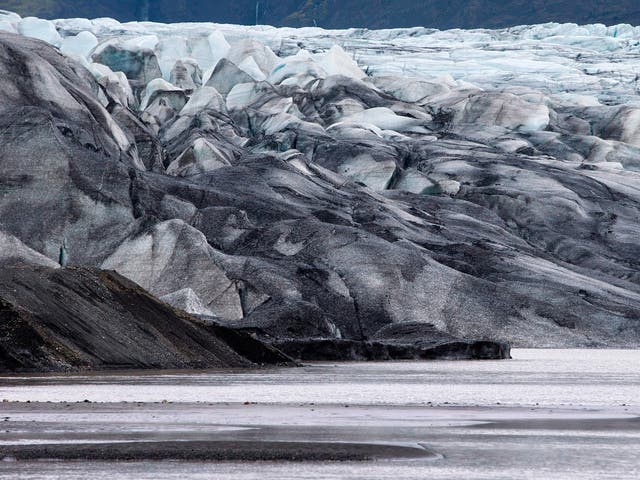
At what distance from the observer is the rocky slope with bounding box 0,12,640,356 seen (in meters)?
93.1

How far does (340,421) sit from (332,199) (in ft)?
307

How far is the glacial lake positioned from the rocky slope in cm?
3434

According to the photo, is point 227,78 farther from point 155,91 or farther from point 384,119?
point 384,119

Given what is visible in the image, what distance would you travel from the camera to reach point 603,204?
144 metres

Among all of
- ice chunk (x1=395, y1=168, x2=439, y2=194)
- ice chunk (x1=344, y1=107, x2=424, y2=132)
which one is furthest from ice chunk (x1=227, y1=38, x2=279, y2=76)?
ice chunk (x1=395, y1=168, x2=439, y2=194)

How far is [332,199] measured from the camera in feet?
389

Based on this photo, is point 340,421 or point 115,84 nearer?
point 340,421

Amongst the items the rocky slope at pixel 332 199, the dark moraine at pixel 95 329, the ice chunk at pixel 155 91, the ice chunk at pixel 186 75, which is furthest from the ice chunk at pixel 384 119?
the dark moraine at pixel 95 329

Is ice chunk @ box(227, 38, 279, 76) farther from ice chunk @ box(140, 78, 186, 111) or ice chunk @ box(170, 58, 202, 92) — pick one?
ice chunk @ box(140, 78, 186, 111)

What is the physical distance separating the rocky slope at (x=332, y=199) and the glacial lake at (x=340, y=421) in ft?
113

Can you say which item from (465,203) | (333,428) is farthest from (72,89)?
(333,428)

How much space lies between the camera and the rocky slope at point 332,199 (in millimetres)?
93062

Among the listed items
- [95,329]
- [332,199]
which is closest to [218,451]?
[95,329]

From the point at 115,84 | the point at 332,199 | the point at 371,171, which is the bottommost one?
the point at 371,171
